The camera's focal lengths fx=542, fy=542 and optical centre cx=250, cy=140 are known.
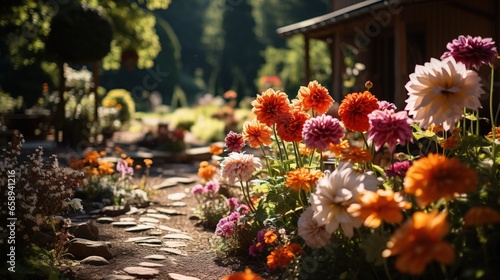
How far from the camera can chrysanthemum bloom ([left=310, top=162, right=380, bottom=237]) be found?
281cm

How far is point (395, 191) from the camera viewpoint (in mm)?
3209

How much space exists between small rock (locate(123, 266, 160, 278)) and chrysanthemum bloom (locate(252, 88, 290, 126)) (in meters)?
1.38

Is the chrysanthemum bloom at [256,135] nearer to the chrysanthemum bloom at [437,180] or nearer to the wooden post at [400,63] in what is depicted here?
the chrysanthemum bloom at [437,180]

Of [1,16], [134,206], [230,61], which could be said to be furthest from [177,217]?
[230,61]

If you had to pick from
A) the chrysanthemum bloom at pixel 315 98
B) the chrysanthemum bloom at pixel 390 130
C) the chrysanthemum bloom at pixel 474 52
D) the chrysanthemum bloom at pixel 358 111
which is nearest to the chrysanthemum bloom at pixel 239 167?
the chrysanthemum bloom at pixel 315 98

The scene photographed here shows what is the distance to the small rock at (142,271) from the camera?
394cm

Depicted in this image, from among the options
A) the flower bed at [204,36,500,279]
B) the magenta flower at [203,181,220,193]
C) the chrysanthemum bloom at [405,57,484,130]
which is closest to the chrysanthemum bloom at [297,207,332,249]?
the flower bed at [204,36,500,279]

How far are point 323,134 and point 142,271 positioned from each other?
176 cm

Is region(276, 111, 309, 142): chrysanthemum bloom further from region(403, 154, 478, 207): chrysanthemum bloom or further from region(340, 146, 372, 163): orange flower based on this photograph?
region(403, 154, 478, 207): chrysanthemum bloom

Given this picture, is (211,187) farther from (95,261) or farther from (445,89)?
→ (445,89)

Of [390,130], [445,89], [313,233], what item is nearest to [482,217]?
[390,130]

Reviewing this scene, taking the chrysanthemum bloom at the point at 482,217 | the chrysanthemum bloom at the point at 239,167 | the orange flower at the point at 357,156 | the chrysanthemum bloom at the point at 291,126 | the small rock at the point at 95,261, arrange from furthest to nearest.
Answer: the small rock at the point at 95,261 < the chrysanthemum bloom at the point at 239,167 < the chrysanthemum bloom at the point at 291,126 < the orange flower at the point at 357,156 < the chrysanthemum bloom at the point at 482,217

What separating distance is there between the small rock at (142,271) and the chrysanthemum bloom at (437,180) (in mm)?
2270

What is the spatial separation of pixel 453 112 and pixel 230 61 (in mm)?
34128
